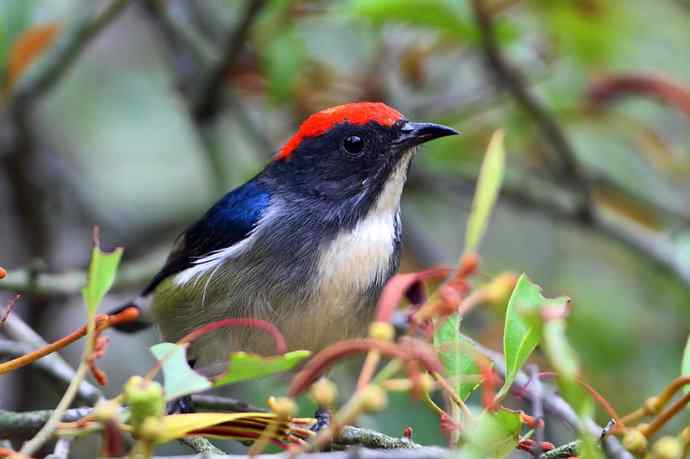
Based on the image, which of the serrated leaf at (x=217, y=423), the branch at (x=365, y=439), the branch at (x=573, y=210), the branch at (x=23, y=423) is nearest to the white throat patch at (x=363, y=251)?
the branch at (x=365, y=439)

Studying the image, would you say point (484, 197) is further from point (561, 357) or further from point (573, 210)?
point (573, 210)

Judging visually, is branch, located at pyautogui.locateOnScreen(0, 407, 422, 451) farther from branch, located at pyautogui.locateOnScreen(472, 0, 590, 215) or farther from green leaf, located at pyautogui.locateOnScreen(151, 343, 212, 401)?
branch, located at pyautogui.locateOnScreen(472, 0, 590, 215)

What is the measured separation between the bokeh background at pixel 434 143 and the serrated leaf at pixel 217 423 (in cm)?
212

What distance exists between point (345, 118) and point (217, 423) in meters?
2.09

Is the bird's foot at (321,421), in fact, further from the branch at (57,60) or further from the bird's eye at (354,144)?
the branch at (57,60)

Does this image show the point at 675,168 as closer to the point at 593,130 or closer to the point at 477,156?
the point at 593,130

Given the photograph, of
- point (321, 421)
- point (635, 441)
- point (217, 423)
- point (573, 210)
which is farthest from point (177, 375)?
point (573, 210)

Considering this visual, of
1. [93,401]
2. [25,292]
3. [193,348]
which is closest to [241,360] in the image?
[93,401]

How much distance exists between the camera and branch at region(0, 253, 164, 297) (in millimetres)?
3855

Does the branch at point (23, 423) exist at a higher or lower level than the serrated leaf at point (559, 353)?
lower

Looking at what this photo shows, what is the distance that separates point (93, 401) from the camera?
2828mm

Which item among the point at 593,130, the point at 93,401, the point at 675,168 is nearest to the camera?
the point at 93,401

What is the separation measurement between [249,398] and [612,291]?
220 centimetres

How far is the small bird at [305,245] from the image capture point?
11.3 ft
